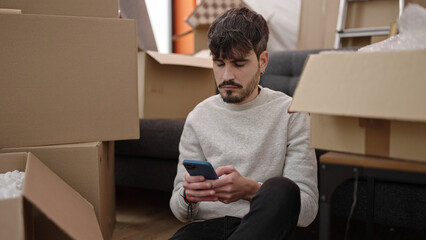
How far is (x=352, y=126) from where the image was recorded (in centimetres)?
62

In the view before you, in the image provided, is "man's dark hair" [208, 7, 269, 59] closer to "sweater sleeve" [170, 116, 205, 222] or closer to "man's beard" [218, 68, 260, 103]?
"man's beard" [218, 68, 260, 103]

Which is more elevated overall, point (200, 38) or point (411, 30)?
point (200, 38)

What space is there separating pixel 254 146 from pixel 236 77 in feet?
0.59

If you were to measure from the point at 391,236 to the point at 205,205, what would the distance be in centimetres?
77

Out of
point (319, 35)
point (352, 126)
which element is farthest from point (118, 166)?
A: point (319, 35)

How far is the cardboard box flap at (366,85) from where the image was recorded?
1.72 feet

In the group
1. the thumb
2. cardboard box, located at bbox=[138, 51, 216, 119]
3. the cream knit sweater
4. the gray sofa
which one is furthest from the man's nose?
cardboard box, located at bbox=[138, 51, 216, 119]

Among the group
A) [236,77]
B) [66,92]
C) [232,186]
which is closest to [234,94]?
[236,77]

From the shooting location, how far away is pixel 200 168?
2.78ft

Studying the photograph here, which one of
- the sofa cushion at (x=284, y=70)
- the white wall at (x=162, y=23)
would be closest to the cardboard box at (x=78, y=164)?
the sofa cushion at (x=284, y=70)

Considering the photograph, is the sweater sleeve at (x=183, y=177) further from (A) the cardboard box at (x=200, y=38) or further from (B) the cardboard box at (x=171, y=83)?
(A) the cardboard box at (x=200, y=38)

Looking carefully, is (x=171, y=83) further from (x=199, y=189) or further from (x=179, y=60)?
(x=199, y=189)

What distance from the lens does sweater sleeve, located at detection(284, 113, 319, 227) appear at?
0.90m

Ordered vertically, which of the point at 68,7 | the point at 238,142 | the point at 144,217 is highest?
the point at 68,7
